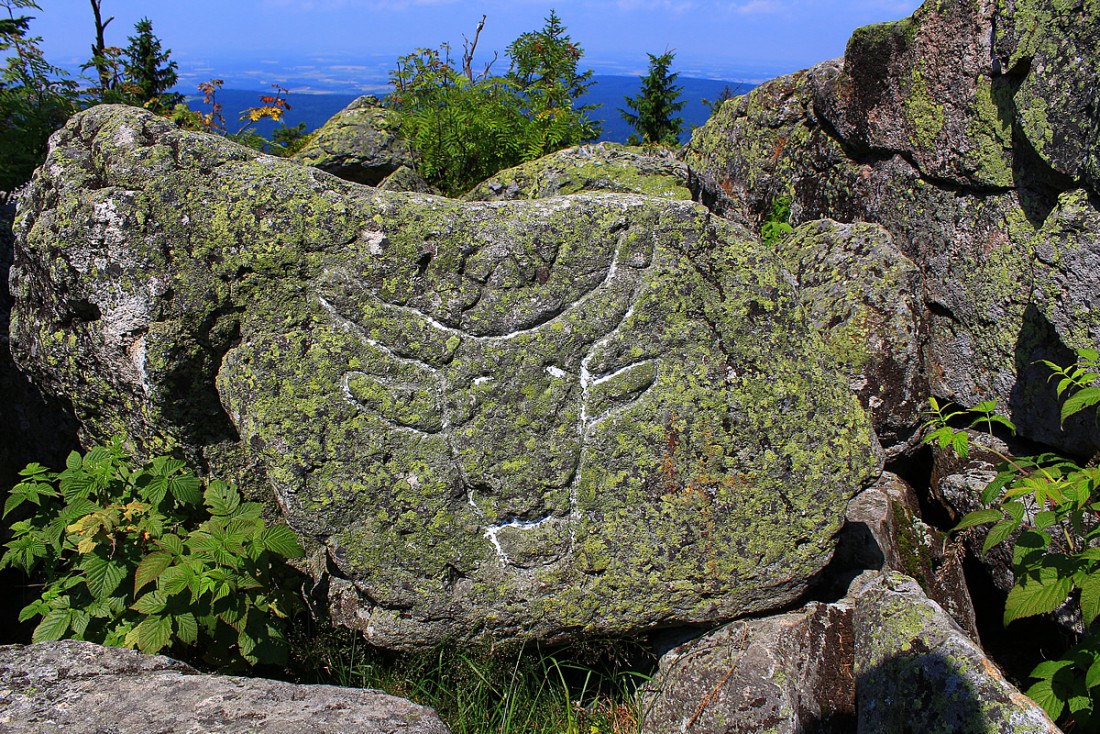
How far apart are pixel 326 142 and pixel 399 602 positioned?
5725 mm

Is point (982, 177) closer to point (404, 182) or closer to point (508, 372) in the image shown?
point (508, 372)

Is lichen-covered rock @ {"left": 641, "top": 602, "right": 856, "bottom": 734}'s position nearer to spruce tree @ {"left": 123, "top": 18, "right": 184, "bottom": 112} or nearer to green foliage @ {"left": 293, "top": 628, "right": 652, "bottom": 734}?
green foliage @ {"left": 293, "top": 628, "right": 652, "bottom": 734}

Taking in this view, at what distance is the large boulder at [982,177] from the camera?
4426 mm

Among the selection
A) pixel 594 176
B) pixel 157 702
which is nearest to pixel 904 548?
pixel 594 176

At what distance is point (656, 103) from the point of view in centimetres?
2569

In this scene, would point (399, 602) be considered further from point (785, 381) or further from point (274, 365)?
point (785, 381)

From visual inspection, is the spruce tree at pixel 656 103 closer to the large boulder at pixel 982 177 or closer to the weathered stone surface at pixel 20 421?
the large boulder at pixel 982 177

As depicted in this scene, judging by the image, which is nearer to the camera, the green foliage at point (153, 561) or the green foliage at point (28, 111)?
the green foliage at point (153, 561)

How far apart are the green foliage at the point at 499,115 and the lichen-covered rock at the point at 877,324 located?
11.5 feet

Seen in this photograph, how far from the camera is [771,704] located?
346 cm

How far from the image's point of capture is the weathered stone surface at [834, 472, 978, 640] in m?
4.27

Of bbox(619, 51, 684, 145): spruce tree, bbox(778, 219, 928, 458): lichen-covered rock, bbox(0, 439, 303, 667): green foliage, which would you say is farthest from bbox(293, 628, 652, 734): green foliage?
bbox(619, 51, 684, 145): spruce tree

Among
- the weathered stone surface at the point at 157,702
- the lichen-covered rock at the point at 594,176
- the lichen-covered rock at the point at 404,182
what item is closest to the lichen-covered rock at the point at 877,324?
the lichen-covered rock at the point at 594,176

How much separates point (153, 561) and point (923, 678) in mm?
3368
